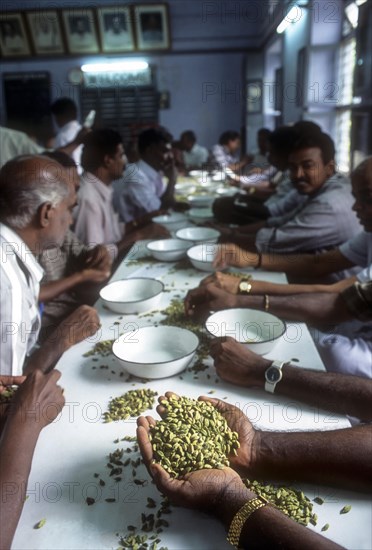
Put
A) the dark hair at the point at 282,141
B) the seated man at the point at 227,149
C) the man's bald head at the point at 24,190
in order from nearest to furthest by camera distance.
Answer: the man's bald head at the point at 24,190 < the dark hair at the point at 282,141 < the seated man at the point at 227,149

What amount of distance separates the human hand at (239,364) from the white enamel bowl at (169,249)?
112cm

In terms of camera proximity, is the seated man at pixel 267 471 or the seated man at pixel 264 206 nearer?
the seated man at pixel 267 471

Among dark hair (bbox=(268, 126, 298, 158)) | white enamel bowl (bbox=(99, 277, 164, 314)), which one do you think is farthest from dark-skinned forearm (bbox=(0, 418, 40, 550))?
dark hair (bbox=(268, 126, 298, 158))

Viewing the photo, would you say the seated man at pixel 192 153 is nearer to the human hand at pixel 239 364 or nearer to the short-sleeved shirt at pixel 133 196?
the short-sleeved shirt at pixel 133 196

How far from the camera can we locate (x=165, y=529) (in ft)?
2.85

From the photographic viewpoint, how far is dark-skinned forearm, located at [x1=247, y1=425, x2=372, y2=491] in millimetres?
963

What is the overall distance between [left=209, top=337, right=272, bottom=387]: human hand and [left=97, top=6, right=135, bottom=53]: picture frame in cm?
916

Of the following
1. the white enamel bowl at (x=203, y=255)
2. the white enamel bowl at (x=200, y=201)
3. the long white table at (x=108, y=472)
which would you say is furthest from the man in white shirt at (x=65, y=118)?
the long white table at (x=108, y=472)

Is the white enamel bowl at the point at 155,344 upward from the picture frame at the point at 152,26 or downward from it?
downward

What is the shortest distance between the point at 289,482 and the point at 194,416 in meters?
0.24

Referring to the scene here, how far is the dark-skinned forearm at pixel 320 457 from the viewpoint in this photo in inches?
37.9

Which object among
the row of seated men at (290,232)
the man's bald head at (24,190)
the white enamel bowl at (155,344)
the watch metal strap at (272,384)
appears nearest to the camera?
the watch metal strap at (272,384)

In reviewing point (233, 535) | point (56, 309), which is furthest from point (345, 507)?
point (56, 309)

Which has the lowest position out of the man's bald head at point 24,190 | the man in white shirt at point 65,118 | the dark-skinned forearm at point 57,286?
the dark-skinned forearm at point 57,286
